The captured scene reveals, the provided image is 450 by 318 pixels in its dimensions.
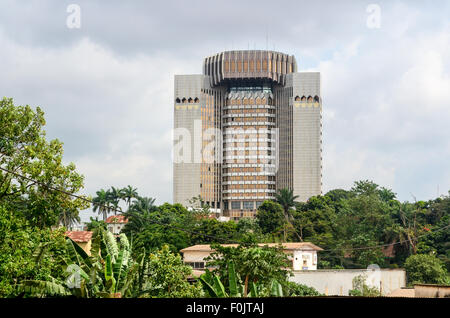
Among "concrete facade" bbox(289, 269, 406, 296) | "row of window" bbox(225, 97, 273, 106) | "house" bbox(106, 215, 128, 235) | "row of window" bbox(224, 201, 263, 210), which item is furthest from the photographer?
"row of window" bbox(225, 97, 273, 106)

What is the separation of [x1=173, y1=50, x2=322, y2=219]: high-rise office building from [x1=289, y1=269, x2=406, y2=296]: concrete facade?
8961cm

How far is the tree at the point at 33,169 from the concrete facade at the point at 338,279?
29.8 meters

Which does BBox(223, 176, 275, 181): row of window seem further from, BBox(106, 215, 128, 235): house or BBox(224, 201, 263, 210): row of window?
BBox(106, 215, 128, 235): house

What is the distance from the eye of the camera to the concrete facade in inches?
2232

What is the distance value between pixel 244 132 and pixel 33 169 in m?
128

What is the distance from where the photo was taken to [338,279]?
191ft

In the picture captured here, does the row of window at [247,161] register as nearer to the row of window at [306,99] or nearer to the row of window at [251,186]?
the row of window at [251,186]

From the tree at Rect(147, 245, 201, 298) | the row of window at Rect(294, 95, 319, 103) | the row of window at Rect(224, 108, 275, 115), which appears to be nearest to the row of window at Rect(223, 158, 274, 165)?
the row of window at Rect(224, 108, 275, 115)

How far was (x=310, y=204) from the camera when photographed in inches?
4936

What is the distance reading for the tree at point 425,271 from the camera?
65.8 meters

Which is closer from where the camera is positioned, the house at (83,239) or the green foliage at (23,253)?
the green foliage at (23,253)

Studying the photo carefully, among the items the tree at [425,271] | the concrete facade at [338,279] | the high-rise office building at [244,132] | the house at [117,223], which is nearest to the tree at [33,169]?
the concrete facade at [338,279]

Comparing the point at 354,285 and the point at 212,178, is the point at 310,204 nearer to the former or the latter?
the point at 212,178

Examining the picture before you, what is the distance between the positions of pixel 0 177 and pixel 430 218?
80709mm
